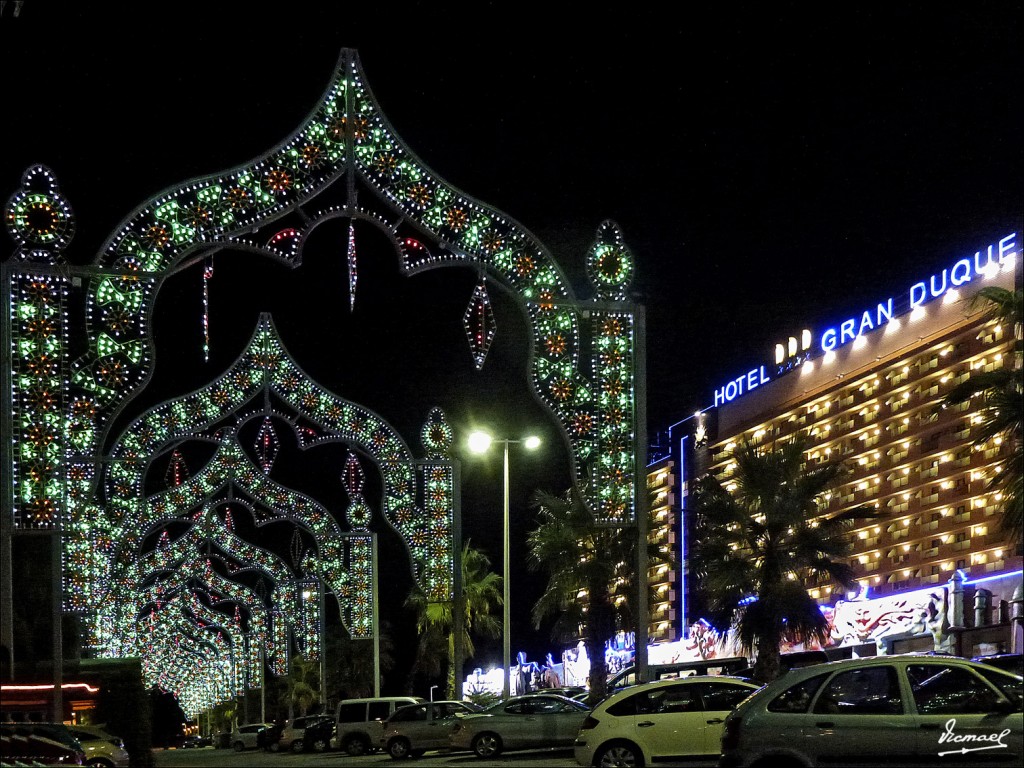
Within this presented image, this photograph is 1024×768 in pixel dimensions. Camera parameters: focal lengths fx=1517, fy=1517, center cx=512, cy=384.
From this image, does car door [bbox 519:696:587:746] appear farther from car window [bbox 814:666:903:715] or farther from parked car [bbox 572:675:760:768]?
car window [bbox 814:666:903:715]

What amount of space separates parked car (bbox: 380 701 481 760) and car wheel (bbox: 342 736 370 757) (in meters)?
3.38

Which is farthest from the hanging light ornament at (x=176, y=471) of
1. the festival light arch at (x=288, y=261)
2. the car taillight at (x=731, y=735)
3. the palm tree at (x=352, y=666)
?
the palm tree at (x=352, y=666)

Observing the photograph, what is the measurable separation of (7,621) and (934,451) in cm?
5097

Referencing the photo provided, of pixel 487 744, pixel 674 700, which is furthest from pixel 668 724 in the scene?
pixel 487 744

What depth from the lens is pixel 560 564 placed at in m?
44.1

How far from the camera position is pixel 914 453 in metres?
Result: 65.1

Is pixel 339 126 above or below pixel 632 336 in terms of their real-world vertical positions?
above

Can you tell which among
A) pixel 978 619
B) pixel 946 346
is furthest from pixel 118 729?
pixel 946 346

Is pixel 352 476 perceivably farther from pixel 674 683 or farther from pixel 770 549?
pixel 674 683

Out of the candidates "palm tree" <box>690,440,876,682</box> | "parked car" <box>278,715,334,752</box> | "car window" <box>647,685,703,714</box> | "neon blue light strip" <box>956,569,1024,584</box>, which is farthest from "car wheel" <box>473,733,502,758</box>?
"neon blue light strip" <box>956,569,1024,584</box>

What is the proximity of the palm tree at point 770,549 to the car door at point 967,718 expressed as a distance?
21386 mm

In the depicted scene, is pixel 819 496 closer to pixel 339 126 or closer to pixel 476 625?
pixel 339 126

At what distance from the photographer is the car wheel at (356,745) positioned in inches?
1668

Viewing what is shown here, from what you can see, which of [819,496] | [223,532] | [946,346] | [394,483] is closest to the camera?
[394,483]
